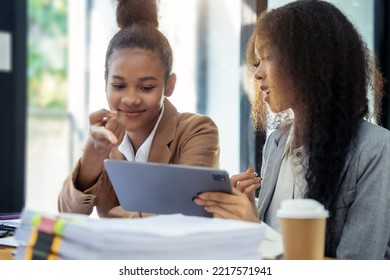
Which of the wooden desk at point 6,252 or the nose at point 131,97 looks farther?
the nose at point 131,97

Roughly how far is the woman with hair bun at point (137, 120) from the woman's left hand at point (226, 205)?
0.29 metres

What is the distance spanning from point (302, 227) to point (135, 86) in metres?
0.59

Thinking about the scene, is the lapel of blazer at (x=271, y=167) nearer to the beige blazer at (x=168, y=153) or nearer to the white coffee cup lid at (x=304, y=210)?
the beige blazer at (x=168, y=153)

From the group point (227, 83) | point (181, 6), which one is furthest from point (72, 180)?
point (181, 6)

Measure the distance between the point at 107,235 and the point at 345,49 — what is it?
70cm

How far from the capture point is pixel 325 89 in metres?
1.08

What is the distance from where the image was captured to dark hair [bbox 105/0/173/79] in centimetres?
123

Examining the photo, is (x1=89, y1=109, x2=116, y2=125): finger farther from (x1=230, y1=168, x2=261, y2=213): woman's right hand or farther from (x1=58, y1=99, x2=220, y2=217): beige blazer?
(x1=230, y1=168, x2=261, y2=213): woman's right hand

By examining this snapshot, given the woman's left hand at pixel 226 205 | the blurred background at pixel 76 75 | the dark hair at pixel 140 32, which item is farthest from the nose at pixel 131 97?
the blurred background at pixel 76 75

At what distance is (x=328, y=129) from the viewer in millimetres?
1070

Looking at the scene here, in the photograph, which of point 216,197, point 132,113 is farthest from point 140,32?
point 216,197

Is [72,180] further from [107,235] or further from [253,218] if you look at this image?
[107,235]

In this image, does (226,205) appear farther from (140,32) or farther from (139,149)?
(140,32)

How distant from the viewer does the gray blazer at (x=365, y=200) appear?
0.99 m
